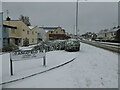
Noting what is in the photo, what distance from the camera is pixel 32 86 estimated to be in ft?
12.2

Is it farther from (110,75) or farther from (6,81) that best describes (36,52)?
(110,75)

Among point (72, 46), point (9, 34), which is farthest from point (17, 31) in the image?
point (72, 46)

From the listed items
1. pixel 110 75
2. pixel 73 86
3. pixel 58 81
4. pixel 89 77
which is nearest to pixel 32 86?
pixel 58 81

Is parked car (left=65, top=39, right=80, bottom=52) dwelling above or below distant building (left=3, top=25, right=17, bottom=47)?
below

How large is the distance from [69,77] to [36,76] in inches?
65.1

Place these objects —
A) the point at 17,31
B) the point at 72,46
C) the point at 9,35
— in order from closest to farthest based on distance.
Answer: the point at 72,46
the point at 9,35
the point at 17,31

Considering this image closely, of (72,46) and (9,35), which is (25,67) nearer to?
(72,46)

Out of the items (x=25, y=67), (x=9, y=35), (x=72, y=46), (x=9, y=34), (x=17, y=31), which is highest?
(x=17, y=31)

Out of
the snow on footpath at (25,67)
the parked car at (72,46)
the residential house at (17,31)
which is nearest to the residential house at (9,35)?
the residential house at (17,31)

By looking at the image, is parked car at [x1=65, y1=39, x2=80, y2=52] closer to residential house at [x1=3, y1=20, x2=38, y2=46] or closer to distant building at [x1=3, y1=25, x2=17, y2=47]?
distant building at [x1=3, y1=25, x2=17, y2=47]

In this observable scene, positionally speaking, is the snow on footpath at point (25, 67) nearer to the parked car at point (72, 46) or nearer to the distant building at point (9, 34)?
the parked car at point (72, 46)

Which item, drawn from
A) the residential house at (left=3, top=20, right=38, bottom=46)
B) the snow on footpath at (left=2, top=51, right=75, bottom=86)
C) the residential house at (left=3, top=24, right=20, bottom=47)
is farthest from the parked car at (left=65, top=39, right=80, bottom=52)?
the residential house at (left=3, top=20, right=38, bottom=46)

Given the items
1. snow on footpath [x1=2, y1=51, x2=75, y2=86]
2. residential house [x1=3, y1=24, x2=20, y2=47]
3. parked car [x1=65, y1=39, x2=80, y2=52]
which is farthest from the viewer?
residential house [x1=3, y1=24, x2=20, y2=47]

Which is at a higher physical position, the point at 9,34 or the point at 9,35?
the point at 9,34
